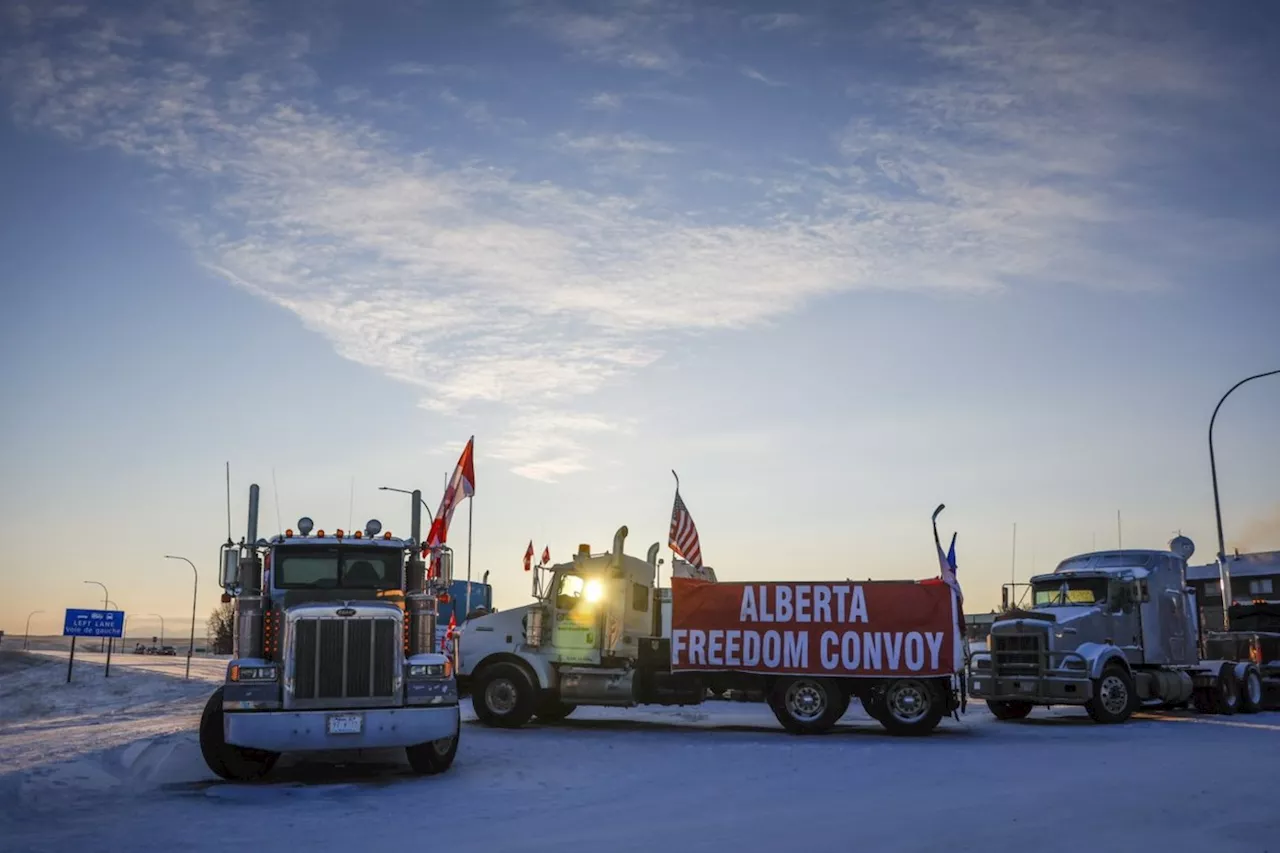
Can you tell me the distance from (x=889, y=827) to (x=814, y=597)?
1161cm

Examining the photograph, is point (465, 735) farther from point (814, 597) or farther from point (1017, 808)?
point (1017, 808)

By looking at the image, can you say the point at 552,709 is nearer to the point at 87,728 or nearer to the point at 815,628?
the point at 815,628

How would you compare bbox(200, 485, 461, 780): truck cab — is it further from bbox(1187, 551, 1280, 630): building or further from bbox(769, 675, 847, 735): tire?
bbox(1187, 551, 1280, 630): building

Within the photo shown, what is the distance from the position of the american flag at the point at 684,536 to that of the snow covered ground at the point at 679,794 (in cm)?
607

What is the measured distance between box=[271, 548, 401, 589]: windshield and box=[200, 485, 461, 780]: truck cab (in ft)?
0.04

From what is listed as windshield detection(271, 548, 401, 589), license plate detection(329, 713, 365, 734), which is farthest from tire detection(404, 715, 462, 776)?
windshield detection(271, 548, 401, 589)

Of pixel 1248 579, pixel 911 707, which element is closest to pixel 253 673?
pixel 911 707

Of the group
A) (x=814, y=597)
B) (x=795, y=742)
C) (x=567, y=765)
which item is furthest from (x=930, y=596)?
(x=567, y=765)

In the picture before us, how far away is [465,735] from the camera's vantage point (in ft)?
67.4

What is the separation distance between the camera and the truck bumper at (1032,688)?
23453mm

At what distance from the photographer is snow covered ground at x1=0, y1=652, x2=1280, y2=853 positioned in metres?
10.5

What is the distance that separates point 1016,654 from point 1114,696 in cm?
202

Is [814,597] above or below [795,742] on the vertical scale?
above

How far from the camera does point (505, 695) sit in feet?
74.2
